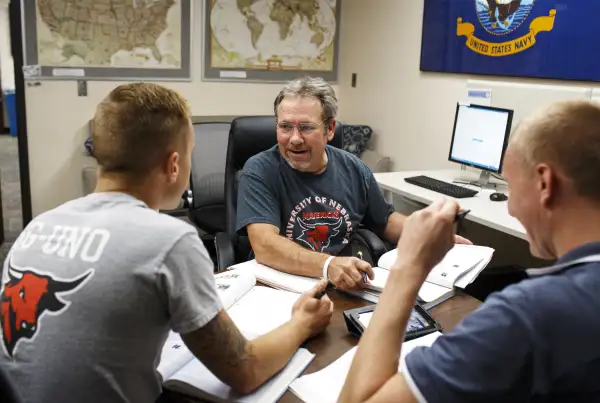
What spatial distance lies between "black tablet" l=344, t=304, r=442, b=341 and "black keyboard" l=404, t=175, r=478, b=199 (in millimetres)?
1565

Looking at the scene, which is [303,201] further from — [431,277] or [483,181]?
[483,181]

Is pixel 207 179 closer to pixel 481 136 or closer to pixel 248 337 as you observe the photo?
pixel 481 136

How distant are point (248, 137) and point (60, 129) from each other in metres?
2.28

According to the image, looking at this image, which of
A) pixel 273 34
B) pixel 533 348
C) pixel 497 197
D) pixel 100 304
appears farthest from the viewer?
pixel 273 34

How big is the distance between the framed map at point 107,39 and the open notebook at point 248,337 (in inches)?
119

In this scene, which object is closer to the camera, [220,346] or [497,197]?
[220,346]

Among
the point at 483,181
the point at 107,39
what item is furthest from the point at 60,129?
the point at 483,181

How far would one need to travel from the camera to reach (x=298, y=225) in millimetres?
2074

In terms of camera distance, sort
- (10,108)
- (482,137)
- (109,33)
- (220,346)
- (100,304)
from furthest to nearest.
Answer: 1. (10,108)
2. (109,33)
3. (482,137)
4. (220,346)
5. (100,304)

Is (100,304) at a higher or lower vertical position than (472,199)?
higher

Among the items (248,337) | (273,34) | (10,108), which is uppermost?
(273,34)

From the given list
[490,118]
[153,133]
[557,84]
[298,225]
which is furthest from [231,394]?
[557,84]

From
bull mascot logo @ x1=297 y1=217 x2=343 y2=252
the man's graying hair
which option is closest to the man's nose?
the man's graying hair

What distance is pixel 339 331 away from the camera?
53.3 inches
